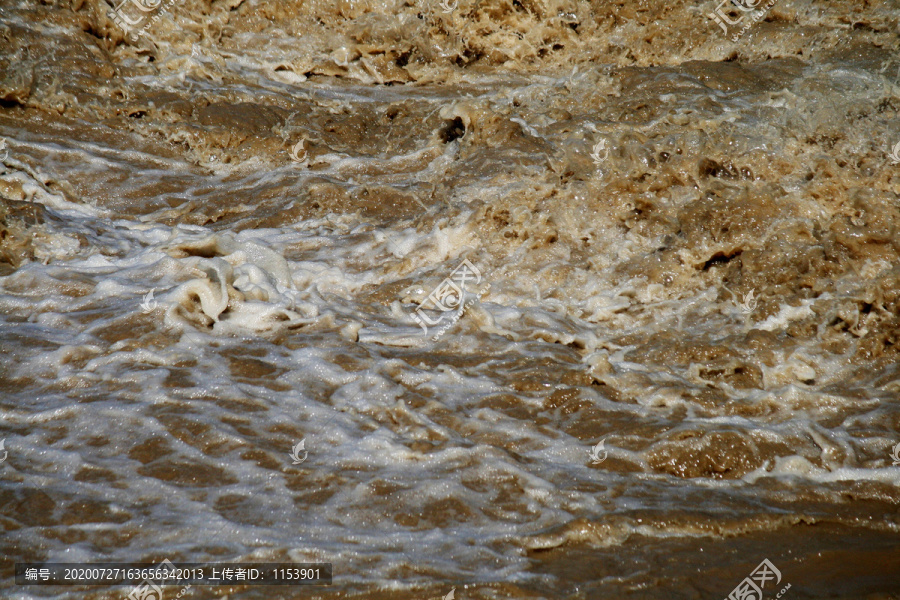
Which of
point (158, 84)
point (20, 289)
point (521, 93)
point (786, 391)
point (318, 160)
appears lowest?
point (20, 289)

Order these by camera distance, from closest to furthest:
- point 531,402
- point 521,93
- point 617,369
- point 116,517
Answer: point 116,517
point 531,402
point 617,369
point 521,93

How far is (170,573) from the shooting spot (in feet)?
8.98

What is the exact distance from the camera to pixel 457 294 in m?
5.72

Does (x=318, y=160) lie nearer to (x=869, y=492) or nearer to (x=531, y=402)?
(x=531, y=402)

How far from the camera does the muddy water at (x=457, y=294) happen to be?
3.12m

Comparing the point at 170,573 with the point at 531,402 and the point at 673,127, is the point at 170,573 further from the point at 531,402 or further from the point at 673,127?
the point at 673,127

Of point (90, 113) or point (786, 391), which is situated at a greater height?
point (90, 113)

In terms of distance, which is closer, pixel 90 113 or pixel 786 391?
pixel 786 391

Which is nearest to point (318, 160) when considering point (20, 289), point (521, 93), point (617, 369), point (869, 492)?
point (521, 93)

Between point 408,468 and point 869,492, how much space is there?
231 centimetres

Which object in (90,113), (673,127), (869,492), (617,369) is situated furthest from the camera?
(90,113)

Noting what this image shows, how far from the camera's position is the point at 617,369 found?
4.65 meters

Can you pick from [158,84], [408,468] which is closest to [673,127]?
[408,468]

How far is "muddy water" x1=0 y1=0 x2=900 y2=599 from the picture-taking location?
3.12 metres
